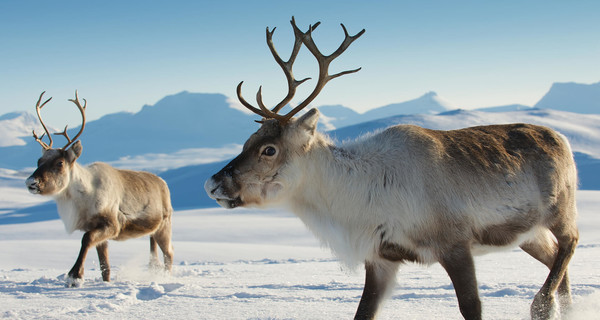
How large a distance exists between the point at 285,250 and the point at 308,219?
1142cm

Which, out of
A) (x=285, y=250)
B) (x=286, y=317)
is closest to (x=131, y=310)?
(x=286, y=317)

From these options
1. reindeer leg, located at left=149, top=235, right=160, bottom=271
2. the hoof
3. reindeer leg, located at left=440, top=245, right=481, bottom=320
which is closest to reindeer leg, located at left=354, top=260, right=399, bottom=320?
reindeer leg, located at left=440, top=245, right=481, bottom=320

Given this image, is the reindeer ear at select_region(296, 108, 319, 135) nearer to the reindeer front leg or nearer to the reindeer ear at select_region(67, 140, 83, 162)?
the reindeer front leg

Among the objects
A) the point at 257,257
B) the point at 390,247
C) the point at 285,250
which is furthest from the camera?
the point at 285,250

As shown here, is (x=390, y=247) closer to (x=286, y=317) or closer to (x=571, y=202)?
(x=286, y=317)

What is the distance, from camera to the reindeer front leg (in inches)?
256

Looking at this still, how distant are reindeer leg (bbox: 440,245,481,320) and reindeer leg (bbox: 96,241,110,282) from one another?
4.99m

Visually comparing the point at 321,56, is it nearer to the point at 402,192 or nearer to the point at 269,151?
the point at 269,151

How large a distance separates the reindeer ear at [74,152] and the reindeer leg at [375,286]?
209 inches

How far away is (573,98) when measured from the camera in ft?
486

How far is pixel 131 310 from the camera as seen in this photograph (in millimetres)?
4668

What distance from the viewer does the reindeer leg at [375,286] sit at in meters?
3.77

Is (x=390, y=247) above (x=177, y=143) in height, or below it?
above

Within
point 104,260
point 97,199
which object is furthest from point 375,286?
point 97,199
